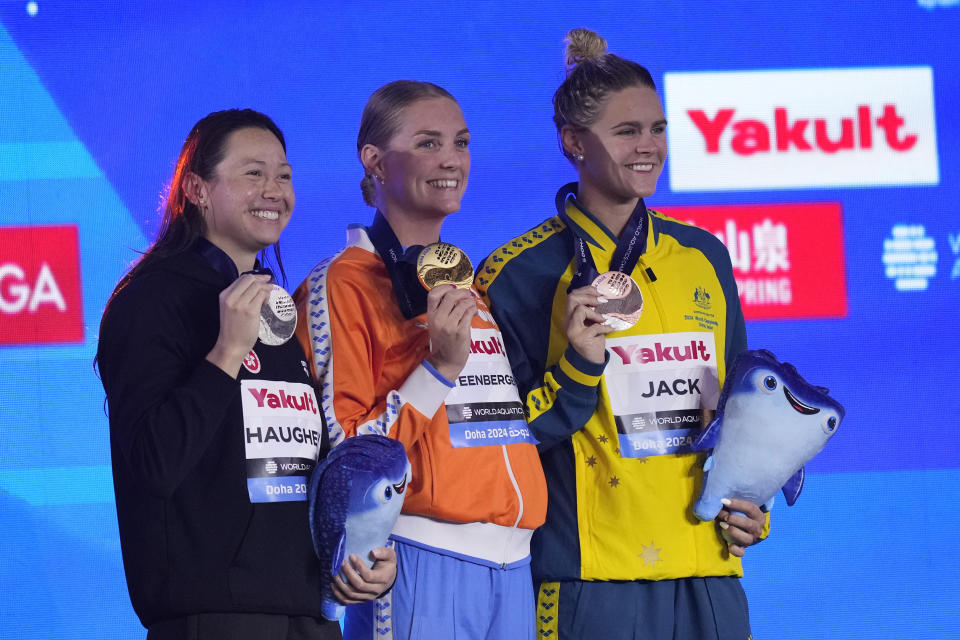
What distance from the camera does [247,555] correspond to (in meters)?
1.62

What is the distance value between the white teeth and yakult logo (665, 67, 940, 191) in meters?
2.08

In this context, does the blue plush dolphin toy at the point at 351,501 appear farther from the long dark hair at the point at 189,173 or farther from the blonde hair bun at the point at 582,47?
the blonde hair bun at the point at 582,47

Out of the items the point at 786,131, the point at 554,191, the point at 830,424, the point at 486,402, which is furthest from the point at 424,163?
the point at 786,131

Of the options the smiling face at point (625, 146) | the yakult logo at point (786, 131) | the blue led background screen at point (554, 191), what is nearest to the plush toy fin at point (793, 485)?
the smiling face at point (625, 146)

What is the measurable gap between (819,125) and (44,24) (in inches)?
100

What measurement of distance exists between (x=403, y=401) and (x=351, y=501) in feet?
0.85

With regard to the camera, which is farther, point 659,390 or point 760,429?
point 659,390

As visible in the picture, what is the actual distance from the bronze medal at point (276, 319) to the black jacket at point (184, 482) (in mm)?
88

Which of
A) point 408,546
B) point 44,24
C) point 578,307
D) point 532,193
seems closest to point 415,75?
point 532,193

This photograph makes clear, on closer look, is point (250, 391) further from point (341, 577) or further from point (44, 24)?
point (44, 24)

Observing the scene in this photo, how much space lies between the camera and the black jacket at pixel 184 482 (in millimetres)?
1567

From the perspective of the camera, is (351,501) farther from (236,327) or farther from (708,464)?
(708,464)

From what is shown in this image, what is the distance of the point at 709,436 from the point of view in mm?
2014

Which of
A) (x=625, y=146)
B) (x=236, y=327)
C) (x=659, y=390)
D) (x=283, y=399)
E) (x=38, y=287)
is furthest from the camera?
(x=38, y=287)
